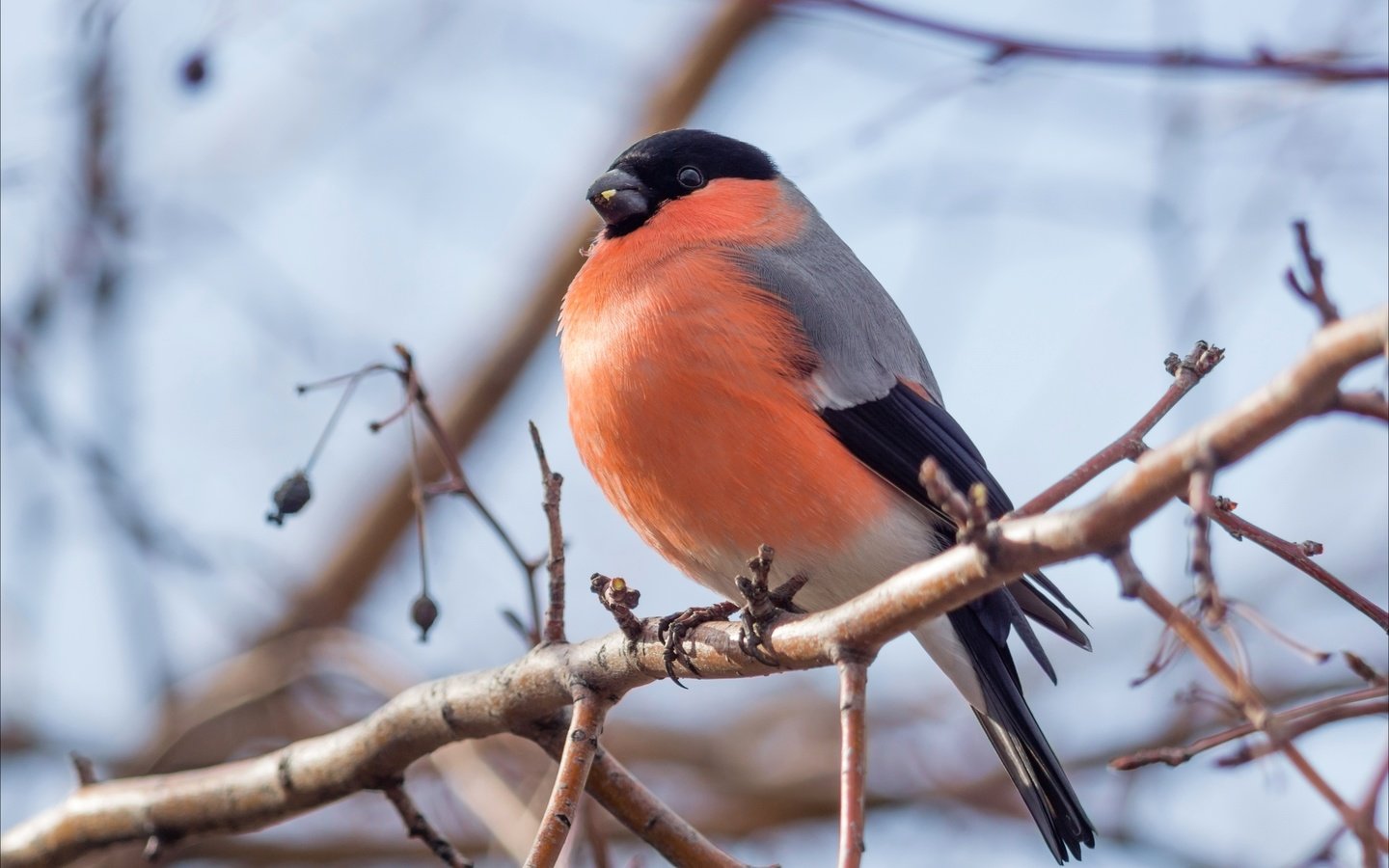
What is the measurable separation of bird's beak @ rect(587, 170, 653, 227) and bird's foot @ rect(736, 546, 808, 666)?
196cm

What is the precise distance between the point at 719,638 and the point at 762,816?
3.76 meters

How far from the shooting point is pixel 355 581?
617 centimetres

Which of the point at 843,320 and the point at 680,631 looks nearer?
the point at 680,631

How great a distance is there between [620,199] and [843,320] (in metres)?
0.88

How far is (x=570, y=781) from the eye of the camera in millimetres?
2373

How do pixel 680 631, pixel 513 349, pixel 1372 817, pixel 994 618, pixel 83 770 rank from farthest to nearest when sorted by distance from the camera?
pixel 513 349 < pixel 83 770 < pixel 994 618 < pixel 680 631 < pixel 1372 817

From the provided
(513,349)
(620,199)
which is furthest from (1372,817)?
(513,349)

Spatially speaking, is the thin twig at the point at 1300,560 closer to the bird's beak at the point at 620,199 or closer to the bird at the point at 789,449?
the bird at the point at 789,449

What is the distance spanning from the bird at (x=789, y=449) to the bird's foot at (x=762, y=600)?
2.58 ft

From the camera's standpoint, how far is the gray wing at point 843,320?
348 cm

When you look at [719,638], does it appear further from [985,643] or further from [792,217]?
[792,217]

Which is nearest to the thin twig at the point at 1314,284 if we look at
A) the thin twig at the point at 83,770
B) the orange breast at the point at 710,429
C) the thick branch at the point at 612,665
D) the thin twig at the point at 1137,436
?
the thick branch at the point at 612,665

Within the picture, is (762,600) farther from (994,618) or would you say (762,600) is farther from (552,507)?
(994,618)

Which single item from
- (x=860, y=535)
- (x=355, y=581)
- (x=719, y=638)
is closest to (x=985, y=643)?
(x=860, y=535)
